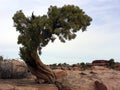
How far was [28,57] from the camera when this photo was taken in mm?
21922

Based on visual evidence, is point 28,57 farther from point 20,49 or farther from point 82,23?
point 82,23

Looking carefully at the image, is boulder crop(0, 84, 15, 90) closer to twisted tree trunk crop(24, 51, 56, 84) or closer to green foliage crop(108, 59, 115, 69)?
twisted tree trunk crop(24, 51, 56, 84)

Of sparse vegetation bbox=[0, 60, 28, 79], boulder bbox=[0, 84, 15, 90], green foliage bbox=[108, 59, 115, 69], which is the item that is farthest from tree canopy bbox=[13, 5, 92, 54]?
green foliage bbox=[108, 59, 115, 69]

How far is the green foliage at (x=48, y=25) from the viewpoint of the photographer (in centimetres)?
2103

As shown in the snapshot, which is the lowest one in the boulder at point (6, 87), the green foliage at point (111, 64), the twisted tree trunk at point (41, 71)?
the boulder at point (6, 87)

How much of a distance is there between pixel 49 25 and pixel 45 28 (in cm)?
26

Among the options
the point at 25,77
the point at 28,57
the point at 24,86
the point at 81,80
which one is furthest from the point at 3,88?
the point at 25,77

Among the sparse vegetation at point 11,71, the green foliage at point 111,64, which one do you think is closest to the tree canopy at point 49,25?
the sparse vegetation at point 11,71

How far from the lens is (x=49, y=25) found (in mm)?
21016

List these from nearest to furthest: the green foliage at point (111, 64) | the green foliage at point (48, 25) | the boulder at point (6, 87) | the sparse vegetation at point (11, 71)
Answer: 1. the boulder at point (6, 87)
2. the green foliage at point (48, 25)
3. the sparse vegetation at point (11, 71)
4. the green foliage at point (111, 64)

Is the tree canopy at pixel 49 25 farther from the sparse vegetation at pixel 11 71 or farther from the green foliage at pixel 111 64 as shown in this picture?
the green foliage at pixel 111 64

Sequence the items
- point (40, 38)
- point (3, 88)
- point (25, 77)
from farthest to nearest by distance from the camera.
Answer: point (25, 77) < point (40, 38) < point (3, 88)

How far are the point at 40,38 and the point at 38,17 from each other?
1.12m

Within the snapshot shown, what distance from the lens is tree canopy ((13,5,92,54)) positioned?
21.0m
